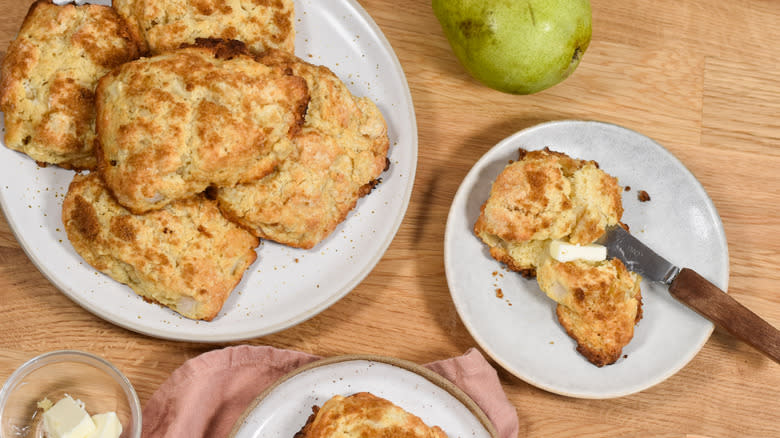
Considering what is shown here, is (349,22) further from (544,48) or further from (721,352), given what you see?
(721,352)

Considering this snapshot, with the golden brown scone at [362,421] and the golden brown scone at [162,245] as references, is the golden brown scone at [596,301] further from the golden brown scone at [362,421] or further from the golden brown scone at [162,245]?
the golden brown scone at [162,245]

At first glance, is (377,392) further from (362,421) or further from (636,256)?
(636,256)

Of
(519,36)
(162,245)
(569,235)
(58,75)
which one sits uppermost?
(58,75)

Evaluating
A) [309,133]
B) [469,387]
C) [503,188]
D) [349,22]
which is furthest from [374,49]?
[469,387]

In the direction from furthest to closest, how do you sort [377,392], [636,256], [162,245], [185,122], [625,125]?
1. [625,125]
2. [636,256]
3. [377,392]
4. [162,245]
5. [185,122]

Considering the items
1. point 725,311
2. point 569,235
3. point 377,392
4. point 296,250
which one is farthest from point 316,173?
point 725,311

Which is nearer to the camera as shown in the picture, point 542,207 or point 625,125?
point 542,207

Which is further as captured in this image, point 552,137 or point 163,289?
point 552,137
